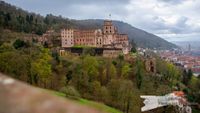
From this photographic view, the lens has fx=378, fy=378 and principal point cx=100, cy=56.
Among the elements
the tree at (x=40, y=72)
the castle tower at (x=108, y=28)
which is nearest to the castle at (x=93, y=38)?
the castle tower at (x=108, y=28)

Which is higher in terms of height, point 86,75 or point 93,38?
point 93,38

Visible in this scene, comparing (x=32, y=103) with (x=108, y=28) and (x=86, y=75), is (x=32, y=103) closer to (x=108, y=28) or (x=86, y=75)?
(x=86, y=75)

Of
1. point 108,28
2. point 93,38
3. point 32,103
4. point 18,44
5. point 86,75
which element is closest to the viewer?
point 32,103

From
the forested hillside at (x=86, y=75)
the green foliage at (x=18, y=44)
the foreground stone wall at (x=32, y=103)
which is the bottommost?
the forested hillside at (x=86, y=75)

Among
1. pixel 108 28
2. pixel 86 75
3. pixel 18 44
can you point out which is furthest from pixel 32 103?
pixel 108 28

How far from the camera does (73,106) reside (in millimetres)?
1020

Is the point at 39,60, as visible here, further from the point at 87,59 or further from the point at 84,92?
the point at 87,59

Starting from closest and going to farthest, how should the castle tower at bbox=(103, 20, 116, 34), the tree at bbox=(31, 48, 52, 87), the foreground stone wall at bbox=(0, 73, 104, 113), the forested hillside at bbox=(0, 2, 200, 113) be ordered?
1. the foreground stone wall at bbox=(0, 73, 104, 113)
2. the forested hillside at bbox=(0, 2, 200, 113)
3. the tree at bbox=(31, 48, 52, 87)
4. the castle tower at bbox=(103, 20, 116, 34)

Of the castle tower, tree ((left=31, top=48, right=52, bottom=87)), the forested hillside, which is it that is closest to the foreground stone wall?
the forested hillside

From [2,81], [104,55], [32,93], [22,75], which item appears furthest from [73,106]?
[104,55]

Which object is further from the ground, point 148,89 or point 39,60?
point 39,60

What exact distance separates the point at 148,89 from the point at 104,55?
54.2 feet

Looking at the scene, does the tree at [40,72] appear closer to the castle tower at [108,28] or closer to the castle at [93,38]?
the castle at [93,38]

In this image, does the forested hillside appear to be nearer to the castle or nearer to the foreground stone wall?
the castle
